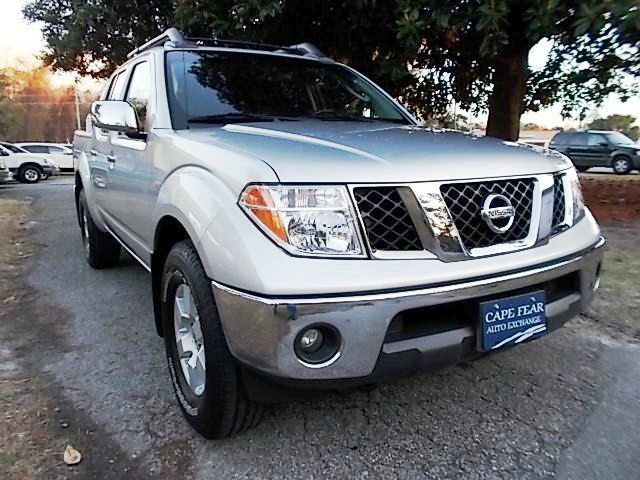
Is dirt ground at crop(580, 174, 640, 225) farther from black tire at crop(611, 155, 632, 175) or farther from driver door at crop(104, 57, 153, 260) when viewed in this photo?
black tire at crop(611, 155, 632, 175)

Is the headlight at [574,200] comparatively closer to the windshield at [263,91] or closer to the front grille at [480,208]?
the front grille at [480,208]

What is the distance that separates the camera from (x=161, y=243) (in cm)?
256

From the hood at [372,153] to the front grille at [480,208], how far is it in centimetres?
5

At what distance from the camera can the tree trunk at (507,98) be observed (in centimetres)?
802

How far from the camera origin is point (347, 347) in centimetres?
171

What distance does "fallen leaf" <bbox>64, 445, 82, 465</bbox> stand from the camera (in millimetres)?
2091

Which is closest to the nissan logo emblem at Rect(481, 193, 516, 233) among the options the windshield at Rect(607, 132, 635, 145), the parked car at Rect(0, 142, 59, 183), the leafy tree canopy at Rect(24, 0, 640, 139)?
the leafy tree canopy at Rect(24, 0, 640, 139)

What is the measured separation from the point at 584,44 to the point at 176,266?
22.0ft

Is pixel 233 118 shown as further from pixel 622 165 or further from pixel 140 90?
pixel 622 165

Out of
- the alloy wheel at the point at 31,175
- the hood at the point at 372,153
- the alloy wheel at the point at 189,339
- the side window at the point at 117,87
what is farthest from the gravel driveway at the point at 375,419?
the alloy wheel at the point at 31,175

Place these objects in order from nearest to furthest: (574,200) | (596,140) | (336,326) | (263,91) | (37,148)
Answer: (336,326)
(574,200)
(263,91)
(596,140)
(37,148)

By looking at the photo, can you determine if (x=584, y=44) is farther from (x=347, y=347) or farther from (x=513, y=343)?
(x=347, y=347)

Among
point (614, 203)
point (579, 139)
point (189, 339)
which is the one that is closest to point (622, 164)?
point (579, 139)

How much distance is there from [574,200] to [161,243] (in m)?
2.00
